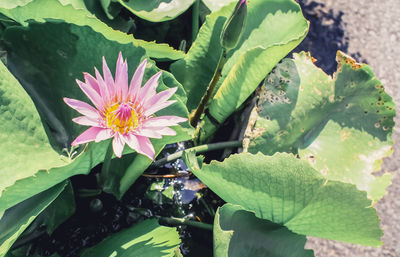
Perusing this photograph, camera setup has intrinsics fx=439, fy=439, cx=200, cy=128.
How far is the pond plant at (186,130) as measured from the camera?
2.24 ft

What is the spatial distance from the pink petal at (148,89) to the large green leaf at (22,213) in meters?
0.19

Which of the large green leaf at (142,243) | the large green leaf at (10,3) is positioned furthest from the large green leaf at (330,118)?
the large green leaf at (10,3)

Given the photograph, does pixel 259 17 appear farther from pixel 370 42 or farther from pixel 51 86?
pixel 370 42

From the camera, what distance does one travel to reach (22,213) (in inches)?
28.5

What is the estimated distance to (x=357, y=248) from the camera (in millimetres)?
1067

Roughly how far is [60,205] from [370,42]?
1.03 m

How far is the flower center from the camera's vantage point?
0.66m

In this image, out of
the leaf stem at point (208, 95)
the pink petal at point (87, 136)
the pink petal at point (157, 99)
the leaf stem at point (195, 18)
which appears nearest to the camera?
the pink petal at point (87, 136)

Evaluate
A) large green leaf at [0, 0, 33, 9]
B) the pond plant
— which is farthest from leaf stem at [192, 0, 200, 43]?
large green leaf at [0, 0, 33, 9]

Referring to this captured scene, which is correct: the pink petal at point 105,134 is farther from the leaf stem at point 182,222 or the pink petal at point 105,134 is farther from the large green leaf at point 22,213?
the leaf stem at point 182,222

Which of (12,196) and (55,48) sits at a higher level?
(55,48)

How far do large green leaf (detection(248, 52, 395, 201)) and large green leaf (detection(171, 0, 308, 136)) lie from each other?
0.05 metres

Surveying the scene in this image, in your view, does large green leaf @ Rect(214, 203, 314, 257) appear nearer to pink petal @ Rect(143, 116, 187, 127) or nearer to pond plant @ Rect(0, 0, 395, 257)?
pond plant @ Rect(0, 0, 395, 257)

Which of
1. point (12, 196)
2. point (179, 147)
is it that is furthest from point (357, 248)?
point (12, 196)
